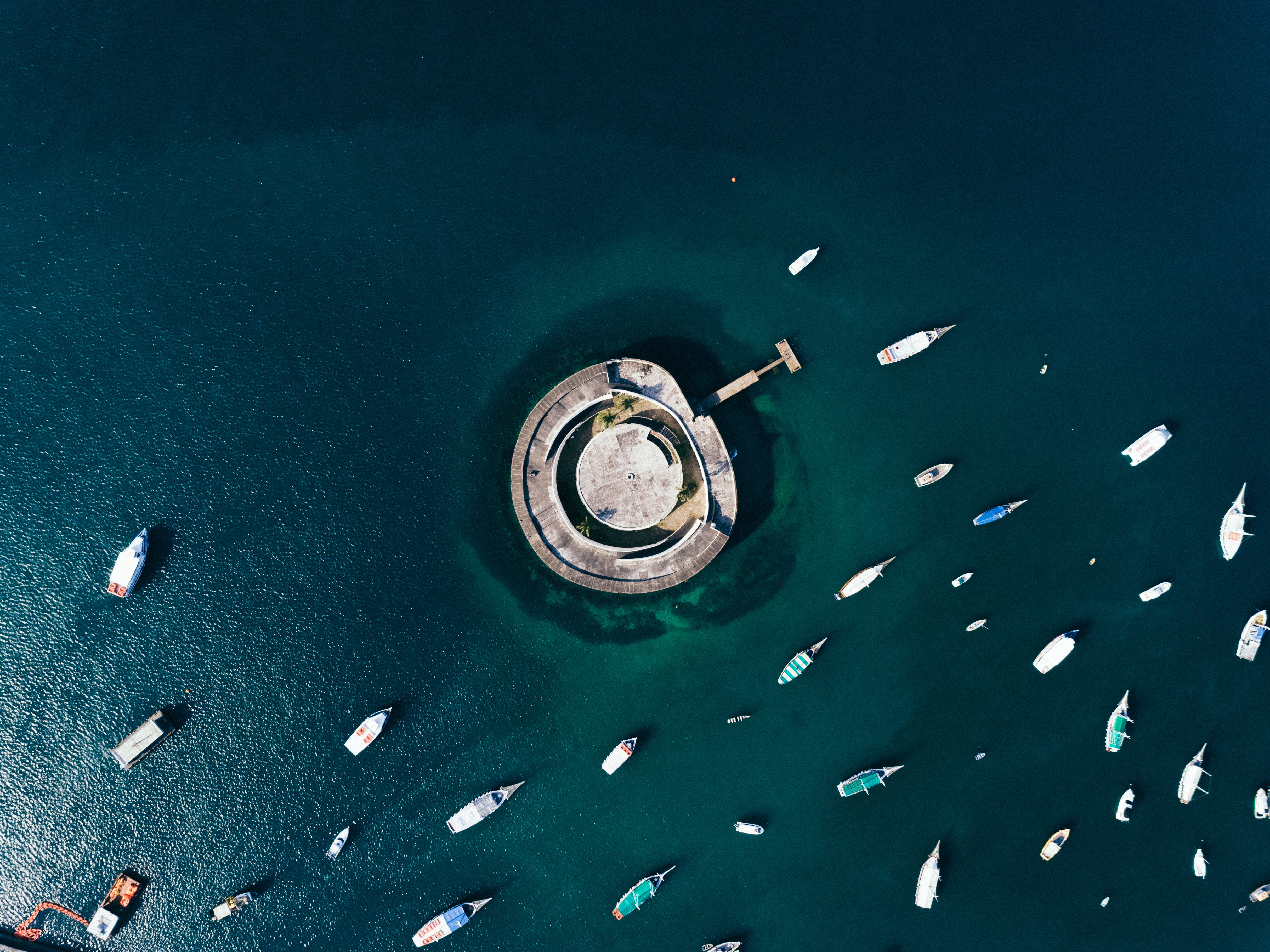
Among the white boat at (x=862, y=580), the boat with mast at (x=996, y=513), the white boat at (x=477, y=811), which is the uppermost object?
the boat with mast at (x=996, y=513)

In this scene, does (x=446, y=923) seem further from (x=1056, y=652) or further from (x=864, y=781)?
(x=1056, y=652)

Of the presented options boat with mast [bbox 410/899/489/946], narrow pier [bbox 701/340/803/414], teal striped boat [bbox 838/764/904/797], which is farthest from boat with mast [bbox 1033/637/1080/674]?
boat with mast [bbox 410/899/489/946]

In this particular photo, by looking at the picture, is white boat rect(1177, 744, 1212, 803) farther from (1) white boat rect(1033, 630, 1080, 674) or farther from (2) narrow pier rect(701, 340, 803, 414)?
(2) narrow pier rect(701, 340, 803, 414)

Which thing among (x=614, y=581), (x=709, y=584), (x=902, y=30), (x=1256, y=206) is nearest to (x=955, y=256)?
(x=902, y=30)

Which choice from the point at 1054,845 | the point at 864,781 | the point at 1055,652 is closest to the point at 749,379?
the point at 1055,652

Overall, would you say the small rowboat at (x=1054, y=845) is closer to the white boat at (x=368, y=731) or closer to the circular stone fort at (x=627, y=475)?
the circular stone fort at (x=627, y=475)

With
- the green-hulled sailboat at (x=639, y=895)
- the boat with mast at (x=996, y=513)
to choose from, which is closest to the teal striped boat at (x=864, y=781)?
the green-hulled sailboat at (x=639, y=895)
